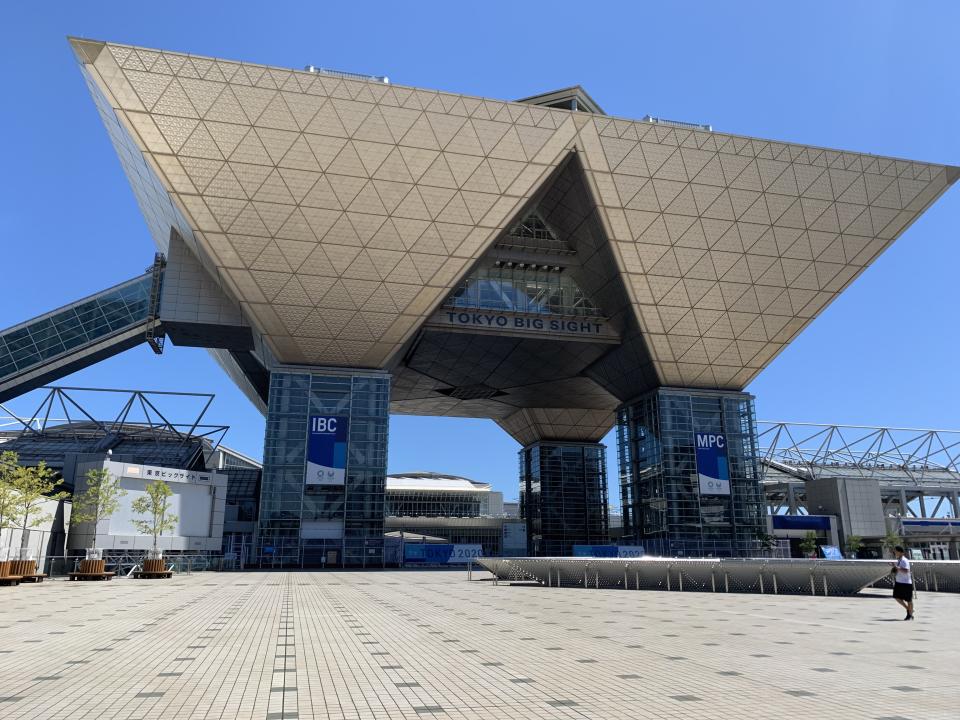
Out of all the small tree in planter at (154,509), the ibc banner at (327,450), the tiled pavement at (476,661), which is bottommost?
the tiled pavement at (476,661)

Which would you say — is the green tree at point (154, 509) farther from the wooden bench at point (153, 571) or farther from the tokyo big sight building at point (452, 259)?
the tokyo big sight building at point (452, 259)

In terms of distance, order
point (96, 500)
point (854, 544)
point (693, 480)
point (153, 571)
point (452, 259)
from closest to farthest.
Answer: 1. point (153, 571)
2. point (96, 500)
3. point (452, 259)
4. point (693, 480)
5. point (854, 544)

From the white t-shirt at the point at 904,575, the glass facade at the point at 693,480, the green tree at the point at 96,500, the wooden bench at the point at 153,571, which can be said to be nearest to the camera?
the white t-shirt at the point at 904,575

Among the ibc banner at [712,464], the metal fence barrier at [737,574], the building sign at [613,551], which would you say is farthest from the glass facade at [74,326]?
the ibc banner at [712,464]

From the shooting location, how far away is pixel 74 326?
5369 cm

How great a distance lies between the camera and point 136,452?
61094mm

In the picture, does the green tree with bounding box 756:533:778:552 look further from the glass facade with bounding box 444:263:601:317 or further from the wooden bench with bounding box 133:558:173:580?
the wooden bench with bounding box 133:558:173:580

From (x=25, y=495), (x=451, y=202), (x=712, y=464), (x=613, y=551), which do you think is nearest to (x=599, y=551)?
(x=613, y=551)

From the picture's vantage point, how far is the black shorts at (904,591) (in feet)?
52.4

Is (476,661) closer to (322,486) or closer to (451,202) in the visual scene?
(451,202)

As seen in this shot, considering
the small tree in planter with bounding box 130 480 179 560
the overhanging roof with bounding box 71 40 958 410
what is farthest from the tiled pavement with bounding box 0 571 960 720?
the overhanging roof with bounding box 71 40 958 410

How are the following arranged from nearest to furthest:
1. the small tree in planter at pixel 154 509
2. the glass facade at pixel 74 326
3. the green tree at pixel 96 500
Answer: the green tree at pixel 96 500
the small tree in planter at pixel 154 509
the glass facade at pixel 74 326

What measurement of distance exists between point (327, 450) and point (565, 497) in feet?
120

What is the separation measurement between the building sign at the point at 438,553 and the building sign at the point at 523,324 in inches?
629
